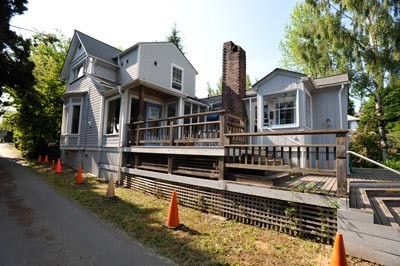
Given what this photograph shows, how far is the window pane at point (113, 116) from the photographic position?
952 cm

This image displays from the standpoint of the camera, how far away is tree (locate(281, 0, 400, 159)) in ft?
39.7

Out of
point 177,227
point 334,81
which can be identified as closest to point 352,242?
point 177,227

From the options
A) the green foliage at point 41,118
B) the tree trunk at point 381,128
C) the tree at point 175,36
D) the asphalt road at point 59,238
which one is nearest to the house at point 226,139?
the asphalt road at point 59,238

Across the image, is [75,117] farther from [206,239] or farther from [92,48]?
[206,239]

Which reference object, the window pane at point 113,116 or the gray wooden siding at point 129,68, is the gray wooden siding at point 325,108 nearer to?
the window pane at point 113,116

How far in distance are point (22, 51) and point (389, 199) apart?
17332mm

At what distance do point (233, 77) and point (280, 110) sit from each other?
7.94 ft

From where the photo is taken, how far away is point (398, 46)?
11.9 meters

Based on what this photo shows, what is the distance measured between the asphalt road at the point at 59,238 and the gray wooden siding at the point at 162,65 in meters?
7.94

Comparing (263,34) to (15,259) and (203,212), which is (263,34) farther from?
(15,259)

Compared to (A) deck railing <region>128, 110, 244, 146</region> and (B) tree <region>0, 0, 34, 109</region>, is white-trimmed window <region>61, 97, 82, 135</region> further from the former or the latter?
(A) deck railing <region>128, 110, 244, 146</region>

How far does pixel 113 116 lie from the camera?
9789mm

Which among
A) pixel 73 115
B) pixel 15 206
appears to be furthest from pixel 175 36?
pixel 15 206

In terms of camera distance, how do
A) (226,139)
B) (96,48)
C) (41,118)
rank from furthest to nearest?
(41,118), (96,48), (226,139)
